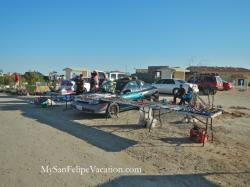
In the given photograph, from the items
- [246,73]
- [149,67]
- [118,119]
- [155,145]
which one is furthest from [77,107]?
[246,73]

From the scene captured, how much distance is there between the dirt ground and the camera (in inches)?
215

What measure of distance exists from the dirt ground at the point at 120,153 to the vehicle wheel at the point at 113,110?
54 centimetres

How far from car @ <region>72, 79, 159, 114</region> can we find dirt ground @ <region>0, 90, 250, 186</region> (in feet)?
2.08

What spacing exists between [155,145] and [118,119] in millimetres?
3968

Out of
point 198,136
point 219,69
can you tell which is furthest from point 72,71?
point 219,69

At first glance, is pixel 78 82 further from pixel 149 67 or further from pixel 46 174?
pixel 149 67

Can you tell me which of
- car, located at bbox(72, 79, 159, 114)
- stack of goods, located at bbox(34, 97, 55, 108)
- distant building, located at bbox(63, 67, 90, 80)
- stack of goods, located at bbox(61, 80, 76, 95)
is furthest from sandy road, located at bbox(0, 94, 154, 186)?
distant building, located at bbox(63, 67, 90, 80)

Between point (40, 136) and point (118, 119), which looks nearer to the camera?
point (40, 136)

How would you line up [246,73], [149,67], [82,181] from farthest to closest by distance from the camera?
1. [246,73]
2. [149,67]
3. [82,181]

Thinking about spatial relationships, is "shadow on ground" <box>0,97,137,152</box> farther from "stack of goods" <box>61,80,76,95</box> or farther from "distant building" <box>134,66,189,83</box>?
"distant building" <box>134,66,189,83</box>

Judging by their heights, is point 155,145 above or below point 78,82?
below

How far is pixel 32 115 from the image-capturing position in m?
12.4

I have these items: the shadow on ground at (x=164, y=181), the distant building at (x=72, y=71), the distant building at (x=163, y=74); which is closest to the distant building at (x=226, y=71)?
the distant building at (x=163, y=74)

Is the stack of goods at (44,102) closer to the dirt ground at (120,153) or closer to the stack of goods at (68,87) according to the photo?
the dirt ground at (120,153)
